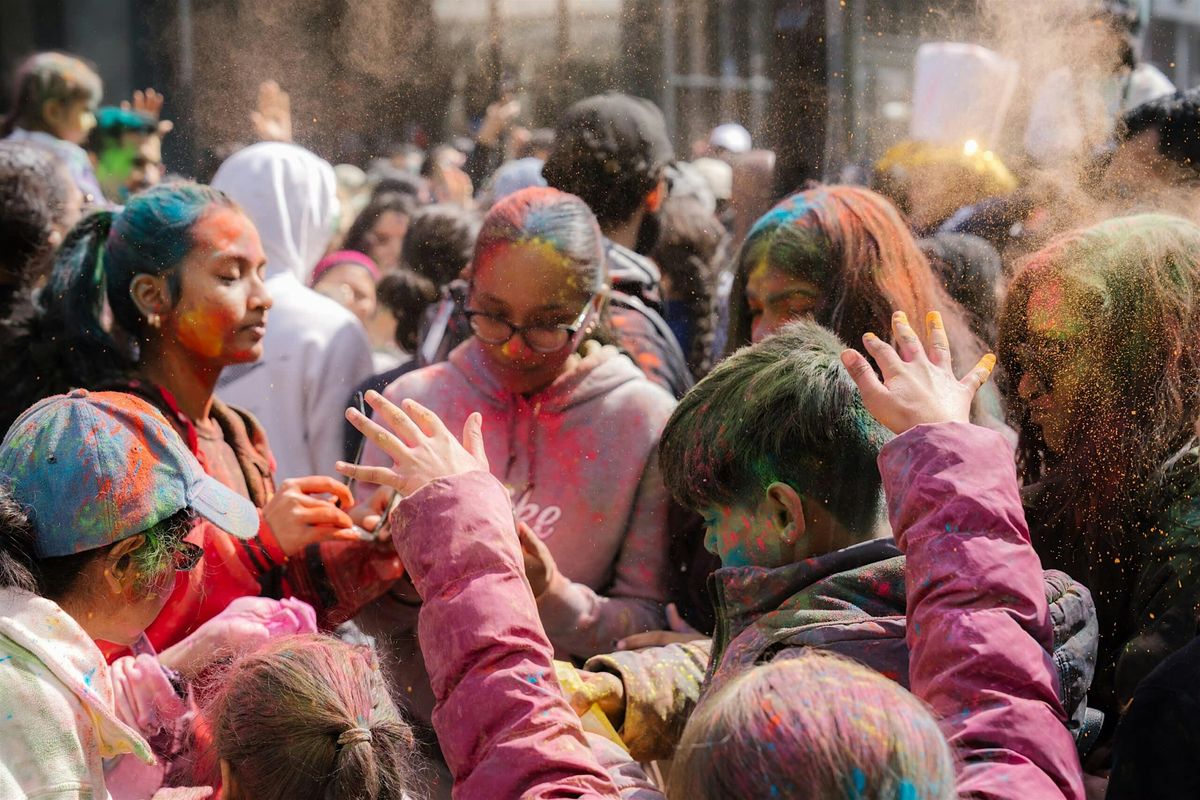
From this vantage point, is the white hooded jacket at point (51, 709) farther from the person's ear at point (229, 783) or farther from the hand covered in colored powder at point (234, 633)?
the hand covered in colored powder at point (234, 633)

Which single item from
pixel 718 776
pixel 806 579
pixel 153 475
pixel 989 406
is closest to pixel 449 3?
pixel 989 406

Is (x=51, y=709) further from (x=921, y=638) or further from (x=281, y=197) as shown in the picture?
(x=281, y=197)

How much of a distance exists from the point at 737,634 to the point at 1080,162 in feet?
5.36

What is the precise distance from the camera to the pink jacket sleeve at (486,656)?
1298 mm

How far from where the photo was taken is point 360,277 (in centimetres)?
383

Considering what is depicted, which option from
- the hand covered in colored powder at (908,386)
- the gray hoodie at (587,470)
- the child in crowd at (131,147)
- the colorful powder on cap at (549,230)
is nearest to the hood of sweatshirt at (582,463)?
the gray hoodie at (587,470)

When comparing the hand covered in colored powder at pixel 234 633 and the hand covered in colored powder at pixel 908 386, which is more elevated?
the hand covered in colored powder at pixel 908 386

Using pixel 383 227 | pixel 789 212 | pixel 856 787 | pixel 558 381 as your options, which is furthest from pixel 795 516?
pixel 383 227

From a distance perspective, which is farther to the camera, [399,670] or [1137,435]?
[399,670]

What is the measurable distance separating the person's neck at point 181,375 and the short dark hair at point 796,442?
3.81ft

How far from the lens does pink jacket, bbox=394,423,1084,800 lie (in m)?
1.26

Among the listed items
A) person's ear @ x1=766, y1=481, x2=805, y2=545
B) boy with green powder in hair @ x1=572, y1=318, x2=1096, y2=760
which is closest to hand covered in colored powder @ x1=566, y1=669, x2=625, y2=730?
boy with green powder in hair @ x1=572, y1=318, x2=1096, y2=760

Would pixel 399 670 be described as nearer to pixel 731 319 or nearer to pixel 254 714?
pixel 254 714

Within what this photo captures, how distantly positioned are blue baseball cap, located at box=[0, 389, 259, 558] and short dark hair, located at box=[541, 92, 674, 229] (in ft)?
5.06
